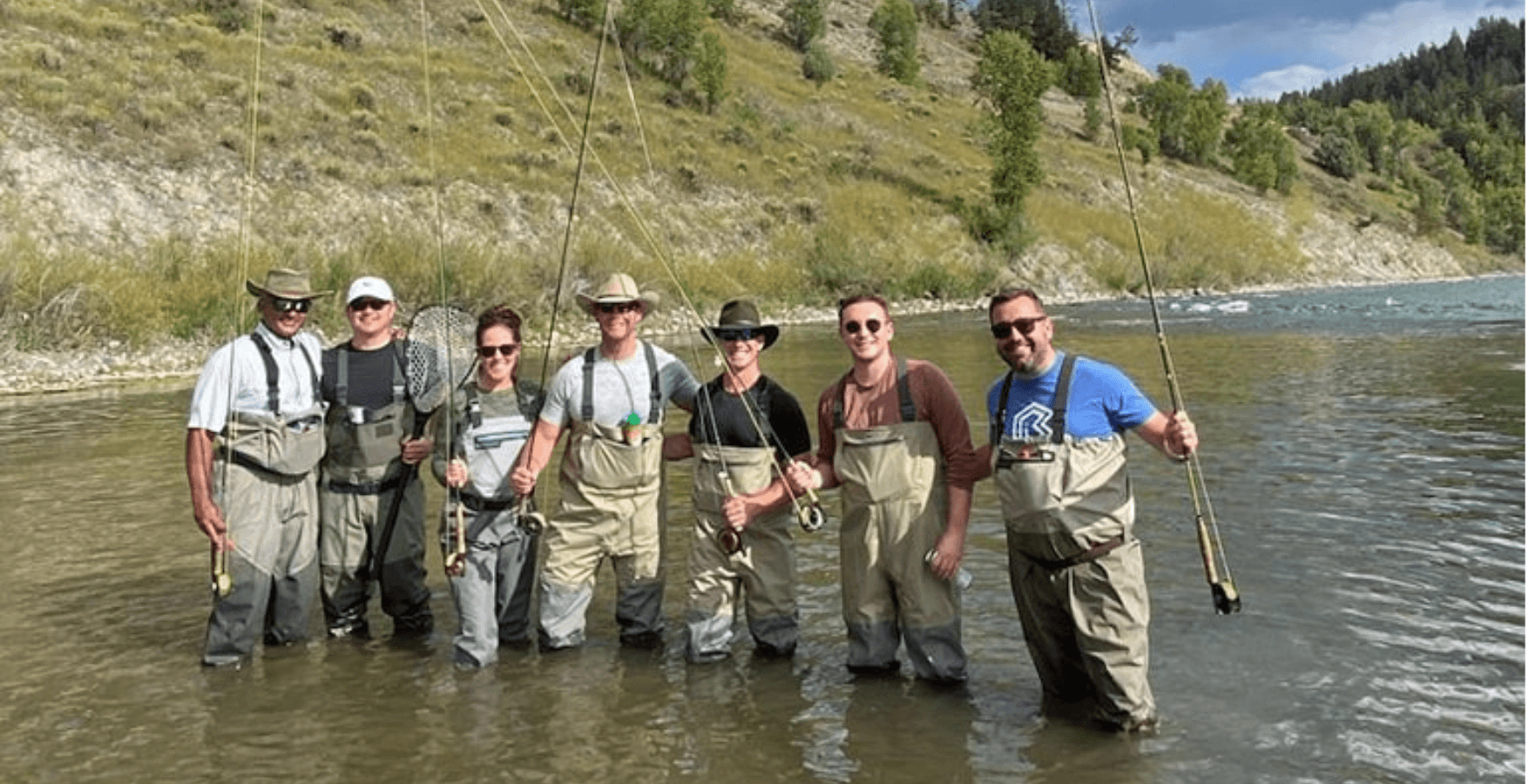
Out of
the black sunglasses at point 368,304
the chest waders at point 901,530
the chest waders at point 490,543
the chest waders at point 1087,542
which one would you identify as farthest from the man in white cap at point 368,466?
the chest waders at point 1087,542

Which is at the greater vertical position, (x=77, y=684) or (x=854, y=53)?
(x=854, y=53)

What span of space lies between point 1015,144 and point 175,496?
58468 millimetres

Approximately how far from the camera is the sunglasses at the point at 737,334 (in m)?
5.51

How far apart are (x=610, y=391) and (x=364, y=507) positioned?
1664 mm

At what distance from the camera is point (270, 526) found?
18.9 feet

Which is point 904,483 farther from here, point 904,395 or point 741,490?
point 741,490

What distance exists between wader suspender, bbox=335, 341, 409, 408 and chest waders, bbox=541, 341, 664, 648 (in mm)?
1047

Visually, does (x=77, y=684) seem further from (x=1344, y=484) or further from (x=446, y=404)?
(x=1344, y=484)

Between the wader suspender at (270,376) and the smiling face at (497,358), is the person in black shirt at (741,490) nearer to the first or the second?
the smiling face at (497,358)

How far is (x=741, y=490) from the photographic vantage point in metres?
5.56

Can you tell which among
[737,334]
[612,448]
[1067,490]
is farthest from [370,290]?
[1067,490]

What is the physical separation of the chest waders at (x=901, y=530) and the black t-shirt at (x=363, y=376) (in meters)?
2.65

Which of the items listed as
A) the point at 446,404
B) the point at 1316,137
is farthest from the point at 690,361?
the point at 1316,137

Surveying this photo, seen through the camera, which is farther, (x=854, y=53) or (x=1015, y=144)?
(x=854, y=53)
